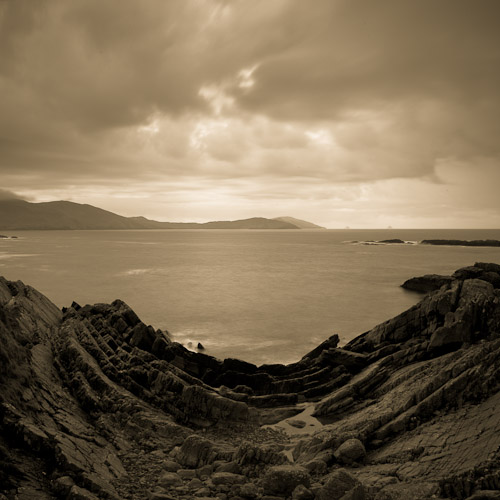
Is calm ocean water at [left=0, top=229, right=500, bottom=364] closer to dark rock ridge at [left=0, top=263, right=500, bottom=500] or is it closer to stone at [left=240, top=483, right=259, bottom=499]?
dark rock ridge at [left=0, top=263, right=500, bottom=500]

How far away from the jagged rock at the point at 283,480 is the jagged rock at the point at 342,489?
0.71 metres

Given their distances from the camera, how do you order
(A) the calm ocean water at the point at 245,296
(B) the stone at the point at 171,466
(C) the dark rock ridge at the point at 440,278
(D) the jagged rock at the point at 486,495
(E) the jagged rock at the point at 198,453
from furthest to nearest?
(C) the dark rock ridge at the point at 440,278, (A) the calm ocean water at the point at 245,296, (E) the jagged rock at the point at 198,453, (B) the stone at the point at 171,466, (D) the jagged rock at the point at 486,495

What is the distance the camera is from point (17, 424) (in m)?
9.87

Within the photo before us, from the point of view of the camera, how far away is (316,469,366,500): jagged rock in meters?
9.12

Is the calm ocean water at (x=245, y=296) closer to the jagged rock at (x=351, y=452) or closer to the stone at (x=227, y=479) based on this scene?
the jagged rock at (x=351, y=452)

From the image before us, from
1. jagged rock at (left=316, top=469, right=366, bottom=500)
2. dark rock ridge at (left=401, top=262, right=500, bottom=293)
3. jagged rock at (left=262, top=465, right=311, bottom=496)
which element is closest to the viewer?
jagged rock at (left=316, top=469, right=366, bottom=500)

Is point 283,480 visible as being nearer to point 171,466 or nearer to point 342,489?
point 342,489

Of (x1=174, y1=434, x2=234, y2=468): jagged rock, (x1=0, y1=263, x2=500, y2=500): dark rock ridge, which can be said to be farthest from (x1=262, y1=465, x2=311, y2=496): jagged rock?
(x1=174, y1=434, x2=234, y2=468): jagged rock

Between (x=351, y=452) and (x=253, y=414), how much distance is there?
5.65m

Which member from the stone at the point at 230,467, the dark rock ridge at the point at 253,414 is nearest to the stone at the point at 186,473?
the dark rock ridge at the point at 253,414

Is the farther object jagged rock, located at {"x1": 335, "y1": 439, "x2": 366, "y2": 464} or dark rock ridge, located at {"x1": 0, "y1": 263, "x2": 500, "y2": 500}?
jagged rock, located at {"x1": 335, "y1": 439, "x2": 366, "y2": 464}

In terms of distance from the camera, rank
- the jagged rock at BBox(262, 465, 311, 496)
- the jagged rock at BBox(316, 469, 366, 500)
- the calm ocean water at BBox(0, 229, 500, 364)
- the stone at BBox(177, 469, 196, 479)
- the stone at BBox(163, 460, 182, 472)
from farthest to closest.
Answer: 1. the calm ocean water at BBox(0, 229, 500, 364)
2. the stone at BBox(163, 460, 182, 472)
3. the stone at BBox(177, 469, 196, 479)
4. the jagged rock at BBox(262, 465, 311, 496)
5. the jagged rock at BBox(316, 469, 366, 500)

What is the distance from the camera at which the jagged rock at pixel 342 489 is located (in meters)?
9.12

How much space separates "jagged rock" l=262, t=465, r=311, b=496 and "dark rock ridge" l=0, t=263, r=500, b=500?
0.11 ft
